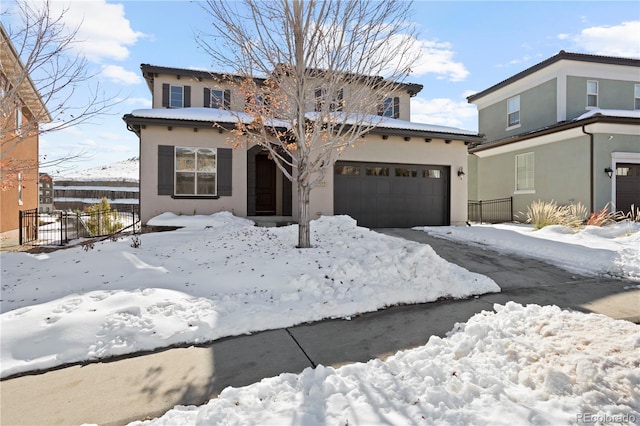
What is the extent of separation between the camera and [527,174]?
1603 cm

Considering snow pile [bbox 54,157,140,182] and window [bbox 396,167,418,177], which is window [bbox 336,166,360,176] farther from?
snow pile [bbox 54,157,140,182]

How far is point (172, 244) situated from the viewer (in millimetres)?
8070

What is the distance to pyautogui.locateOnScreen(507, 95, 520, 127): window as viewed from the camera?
17.6 metres

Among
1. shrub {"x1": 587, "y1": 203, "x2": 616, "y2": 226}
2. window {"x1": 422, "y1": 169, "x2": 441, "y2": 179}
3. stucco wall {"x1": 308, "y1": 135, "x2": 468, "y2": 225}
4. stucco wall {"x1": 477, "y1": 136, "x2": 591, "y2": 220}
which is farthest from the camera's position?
stucco wall {"x1": 477, "y1": 136, "x2": 591, "y2": 220}

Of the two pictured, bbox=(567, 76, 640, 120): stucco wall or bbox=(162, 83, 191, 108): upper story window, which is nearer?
bbox=(162, 83, 191, 108): upper story window

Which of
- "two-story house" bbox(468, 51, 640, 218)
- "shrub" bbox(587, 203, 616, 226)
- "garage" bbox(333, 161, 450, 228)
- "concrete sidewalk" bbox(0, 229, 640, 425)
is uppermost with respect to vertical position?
"two-story house" bbox(468, 51, 640, 218)

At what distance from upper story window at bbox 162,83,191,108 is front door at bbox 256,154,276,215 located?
413 cm

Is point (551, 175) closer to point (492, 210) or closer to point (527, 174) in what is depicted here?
point (527, 174)

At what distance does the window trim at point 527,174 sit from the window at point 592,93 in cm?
345

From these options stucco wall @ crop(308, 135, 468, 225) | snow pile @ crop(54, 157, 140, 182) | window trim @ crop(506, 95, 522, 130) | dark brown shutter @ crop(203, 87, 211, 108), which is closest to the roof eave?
window trim @ crop(506, 95, 522, 130)

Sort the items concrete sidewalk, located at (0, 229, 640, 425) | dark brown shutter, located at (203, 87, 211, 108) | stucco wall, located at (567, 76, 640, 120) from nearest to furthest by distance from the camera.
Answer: concrete sidewalk, located at (0, 229, 640, 425)
dark brown shutter, located at (203, 87, 211, 108)
stucco wall, located at (567, 76, 640, 120)

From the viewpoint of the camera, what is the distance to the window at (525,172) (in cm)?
1582

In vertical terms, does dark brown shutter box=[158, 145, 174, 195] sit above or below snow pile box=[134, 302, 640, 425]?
above

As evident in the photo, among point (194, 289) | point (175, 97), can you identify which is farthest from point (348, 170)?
point (175, 97)
